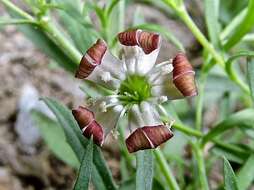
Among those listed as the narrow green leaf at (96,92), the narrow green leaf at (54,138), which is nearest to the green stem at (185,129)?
the narrow green leaf at (96,92)

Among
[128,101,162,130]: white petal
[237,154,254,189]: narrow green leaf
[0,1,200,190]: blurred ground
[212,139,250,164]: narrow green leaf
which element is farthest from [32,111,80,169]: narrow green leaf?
[128,101,162,130]: white petal

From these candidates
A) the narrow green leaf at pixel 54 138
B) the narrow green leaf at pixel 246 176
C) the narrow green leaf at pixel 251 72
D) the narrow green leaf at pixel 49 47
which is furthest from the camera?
the narrow green leaf at pixel 54 138

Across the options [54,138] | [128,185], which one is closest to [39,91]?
[54,138]

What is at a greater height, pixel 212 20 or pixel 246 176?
pixel 212 20

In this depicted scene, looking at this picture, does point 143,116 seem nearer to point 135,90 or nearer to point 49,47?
point 135,90

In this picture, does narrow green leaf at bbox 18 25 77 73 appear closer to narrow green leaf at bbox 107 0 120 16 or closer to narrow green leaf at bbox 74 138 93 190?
narrow green leaf at bbox 107 0 120 16

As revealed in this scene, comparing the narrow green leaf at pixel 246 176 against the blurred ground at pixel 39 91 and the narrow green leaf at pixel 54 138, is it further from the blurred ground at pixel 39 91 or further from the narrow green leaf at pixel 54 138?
the blurred ground at pixel 39 91

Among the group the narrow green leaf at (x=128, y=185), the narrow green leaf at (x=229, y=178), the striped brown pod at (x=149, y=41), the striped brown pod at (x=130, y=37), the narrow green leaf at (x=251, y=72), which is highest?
the striped brown pod at (x=130, y=37)
